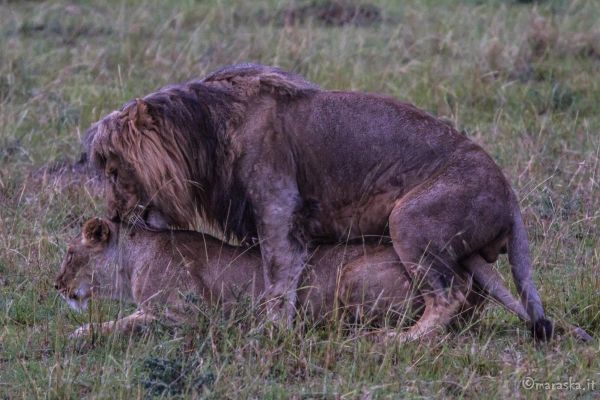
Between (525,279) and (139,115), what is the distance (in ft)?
6.14

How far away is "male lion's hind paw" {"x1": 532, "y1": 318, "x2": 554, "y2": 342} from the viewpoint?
5.22 meters

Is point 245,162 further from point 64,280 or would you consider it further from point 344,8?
point 344,8

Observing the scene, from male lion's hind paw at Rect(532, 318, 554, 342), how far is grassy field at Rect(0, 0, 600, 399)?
0.22 ft

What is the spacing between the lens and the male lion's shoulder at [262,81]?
573 cm

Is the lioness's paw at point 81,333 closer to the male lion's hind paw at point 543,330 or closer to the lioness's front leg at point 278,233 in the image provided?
the lioness's front leg at point 278,233

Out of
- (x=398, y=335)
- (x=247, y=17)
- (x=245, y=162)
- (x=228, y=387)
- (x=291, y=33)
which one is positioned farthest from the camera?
(x=247, y=17)

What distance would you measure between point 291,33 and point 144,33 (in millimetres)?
1329

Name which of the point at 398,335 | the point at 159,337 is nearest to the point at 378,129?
the point at 398,335

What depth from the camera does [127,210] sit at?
5719 millimetres

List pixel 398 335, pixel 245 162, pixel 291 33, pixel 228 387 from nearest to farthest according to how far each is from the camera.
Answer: pixel 228 387, pixel 398 335, pixel 245 162, pixel 291 33

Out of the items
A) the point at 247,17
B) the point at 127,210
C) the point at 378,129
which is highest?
the point at 378,129

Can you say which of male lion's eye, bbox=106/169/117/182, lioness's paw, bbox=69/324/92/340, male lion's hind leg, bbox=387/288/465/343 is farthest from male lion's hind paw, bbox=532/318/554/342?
male lion's eye, bbox=106/169/117/182

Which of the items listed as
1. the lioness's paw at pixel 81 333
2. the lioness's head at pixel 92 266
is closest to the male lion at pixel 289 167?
the lioness's head at pixel 92 266

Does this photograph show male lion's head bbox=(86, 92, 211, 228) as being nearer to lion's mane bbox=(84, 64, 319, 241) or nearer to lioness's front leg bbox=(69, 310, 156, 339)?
lion's mane bbox=(84, 64, 319, 241)
